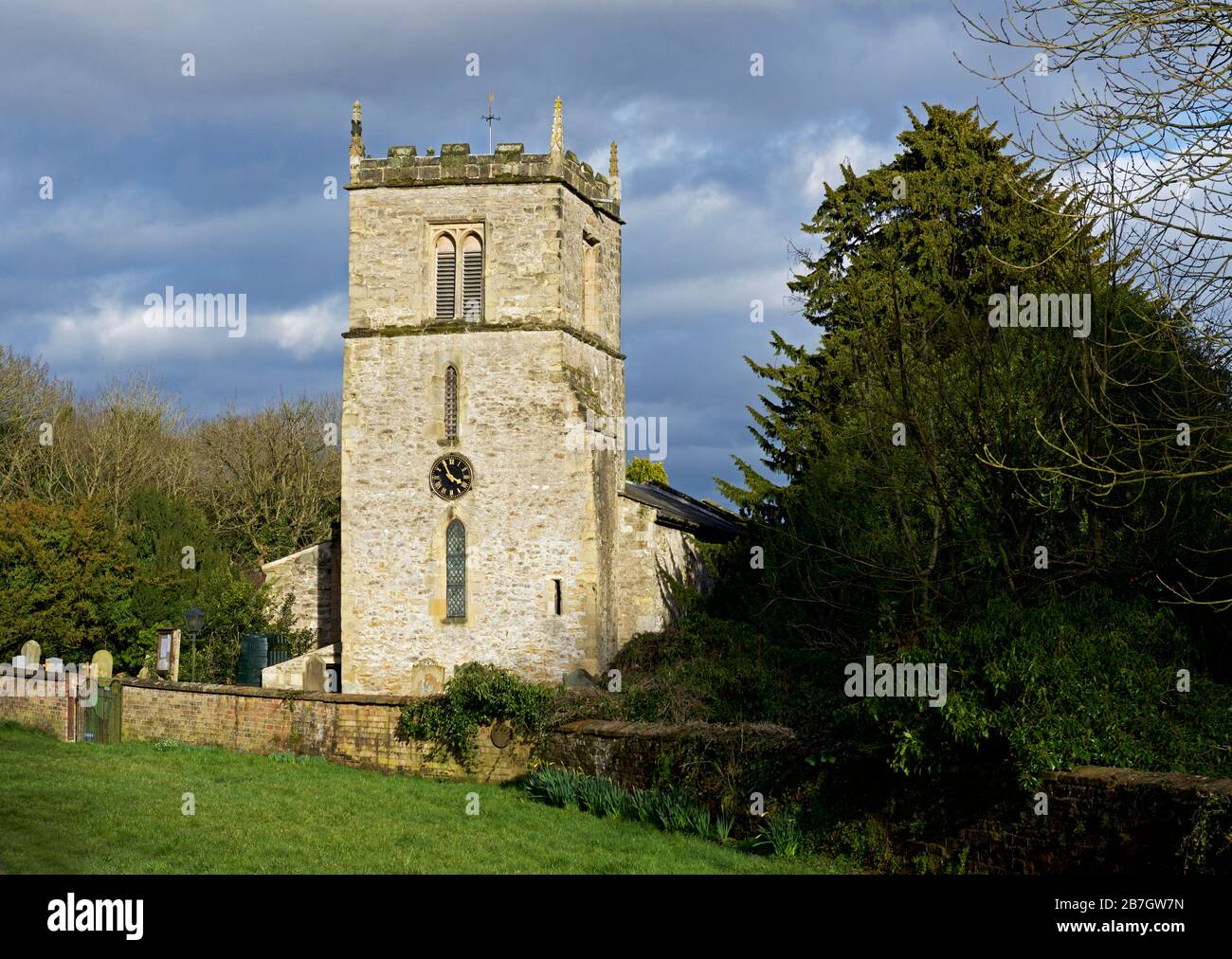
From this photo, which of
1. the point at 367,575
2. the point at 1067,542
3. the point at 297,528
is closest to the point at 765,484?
the point at 367,575

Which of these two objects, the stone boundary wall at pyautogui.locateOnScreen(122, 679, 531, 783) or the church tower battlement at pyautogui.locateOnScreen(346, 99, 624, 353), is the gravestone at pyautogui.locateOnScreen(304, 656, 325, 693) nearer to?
the stone boundary wall at pyautogui.locateOnScreen(122, 679, 531, 783)

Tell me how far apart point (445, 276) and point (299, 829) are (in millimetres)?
14143

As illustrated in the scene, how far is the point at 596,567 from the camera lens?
79.6 feet

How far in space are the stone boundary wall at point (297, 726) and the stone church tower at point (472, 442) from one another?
3063 mm

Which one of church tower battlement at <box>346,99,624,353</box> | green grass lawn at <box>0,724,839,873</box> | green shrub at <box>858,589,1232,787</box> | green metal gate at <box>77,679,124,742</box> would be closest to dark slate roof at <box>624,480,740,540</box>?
church tower battlement at <box>346,99,624,353</box>

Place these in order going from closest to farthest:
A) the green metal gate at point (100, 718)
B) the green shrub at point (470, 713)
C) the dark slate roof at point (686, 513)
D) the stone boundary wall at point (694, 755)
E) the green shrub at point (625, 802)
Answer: the stone boundary wall at point (694, 755) < the green shrub at point (625, 802) < the green shrub at point (470, 713) < the green metal gate at point (100, 718) < the dark slate roof at point (686, 513)

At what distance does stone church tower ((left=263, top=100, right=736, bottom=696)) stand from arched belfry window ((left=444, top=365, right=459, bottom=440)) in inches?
1.0

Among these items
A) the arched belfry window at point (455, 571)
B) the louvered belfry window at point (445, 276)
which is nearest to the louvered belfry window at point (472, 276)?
the louvered belfry window at point (445, 276)

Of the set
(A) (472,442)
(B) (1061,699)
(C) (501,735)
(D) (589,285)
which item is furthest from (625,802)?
(D) (589,285)

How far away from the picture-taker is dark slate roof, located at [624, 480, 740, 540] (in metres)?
27.4

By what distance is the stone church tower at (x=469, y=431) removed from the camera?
24.4 m

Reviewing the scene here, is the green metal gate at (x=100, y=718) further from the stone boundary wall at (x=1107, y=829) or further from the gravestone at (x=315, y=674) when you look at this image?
the stone boundary wall at (x=1107, y=829)
